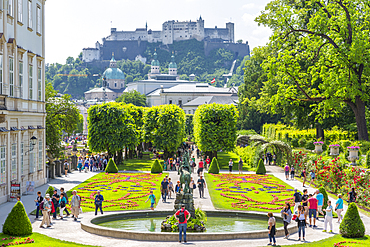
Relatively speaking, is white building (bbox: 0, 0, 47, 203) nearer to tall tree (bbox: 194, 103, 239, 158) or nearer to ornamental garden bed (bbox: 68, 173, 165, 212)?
ornamental garden bed (bbox: 68, 173, 165, 212)

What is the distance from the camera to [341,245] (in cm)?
1814

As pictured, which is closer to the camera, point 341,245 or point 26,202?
point 341,245

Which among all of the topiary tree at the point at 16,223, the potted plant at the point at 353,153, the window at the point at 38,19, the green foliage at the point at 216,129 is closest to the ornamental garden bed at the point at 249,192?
the potted plant at the point at 353,153

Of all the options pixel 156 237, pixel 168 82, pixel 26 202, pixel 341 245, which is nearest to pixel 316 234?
pixel 341 245

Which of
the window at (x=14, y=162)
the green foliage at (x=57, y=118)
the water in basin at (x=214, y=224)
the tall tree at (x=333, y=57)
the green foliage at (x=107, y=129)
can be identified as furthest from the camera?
the green foliage at (x=107, y=129)

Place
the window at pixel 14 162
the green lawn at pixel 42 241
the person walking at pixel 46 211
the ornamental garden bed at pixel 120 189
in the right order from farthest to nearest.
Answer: the window at pixel 14 162
the ornamental garden bed at pixel 120 189
the person walking at pixel 46 211
the green lawn at pixel 42 241

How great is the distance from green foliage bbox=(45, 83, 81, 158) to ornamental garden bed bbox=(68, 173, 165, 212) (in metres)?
4.61

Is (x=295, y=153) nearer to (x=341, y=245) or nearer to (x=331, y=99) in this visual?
(x=331, y=99)

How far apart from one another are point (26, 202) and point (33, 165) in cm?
626

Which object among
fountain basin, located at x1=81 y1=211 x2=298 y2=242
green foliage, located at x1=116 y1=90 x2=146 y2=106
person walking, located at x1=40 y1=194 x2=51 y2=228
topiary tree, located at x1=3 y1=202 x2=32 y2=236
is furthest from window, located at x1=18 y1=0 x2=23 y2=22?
green foliage, located at x1=116 y1=90 x2=146 y2=106

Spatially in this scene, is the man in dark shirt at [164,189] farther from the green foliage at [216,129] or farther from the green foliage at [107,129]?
the green foliage at [216,129]

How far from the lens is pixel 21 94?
31.7 metres

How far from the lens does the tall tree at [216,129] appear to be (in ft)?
188

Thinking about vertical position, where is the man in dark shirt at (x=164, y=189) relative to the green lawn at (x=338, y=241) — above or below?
above
